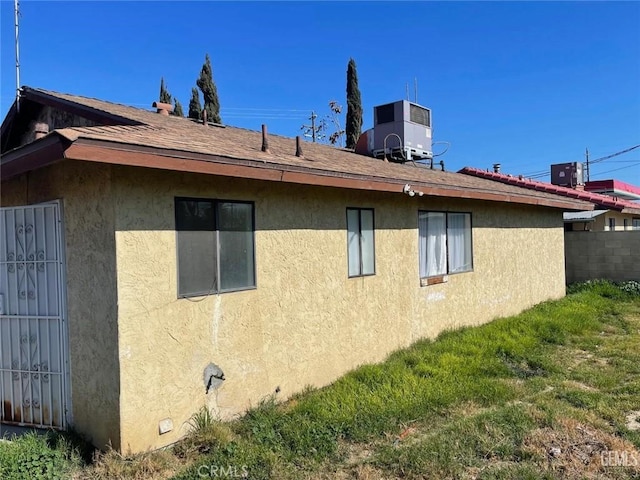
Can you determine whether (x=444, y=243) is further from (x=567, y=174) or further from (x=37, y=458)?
(x=567, y=174)

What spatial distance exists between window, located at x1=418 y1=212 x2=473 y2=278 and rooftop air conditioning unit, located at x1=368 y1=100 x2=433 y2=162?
112 inches

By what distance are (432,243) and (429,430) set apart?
416 centimetres

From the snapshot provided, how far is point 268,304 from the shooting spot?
5586mm

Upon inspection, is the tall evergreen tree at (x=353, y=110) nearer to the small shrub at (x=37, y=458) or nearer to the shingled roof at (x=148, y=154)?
the shingled roof at (x=148, y=154)

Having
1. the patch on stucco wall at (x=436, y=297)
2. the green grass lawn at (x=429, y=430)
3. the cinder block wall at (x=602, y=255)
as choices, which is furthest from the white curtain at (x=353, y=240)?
the cinder block wall at (x=602, y=255)

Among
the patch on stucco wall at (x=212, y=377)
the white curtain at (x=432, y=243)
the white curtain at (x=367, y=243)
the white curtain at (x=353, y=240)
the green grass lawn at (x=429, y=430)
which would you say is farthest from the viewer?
the white curtain at (x=432, y=243)

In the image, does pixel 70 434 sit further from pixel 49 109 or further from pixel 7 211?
pixel 49 109

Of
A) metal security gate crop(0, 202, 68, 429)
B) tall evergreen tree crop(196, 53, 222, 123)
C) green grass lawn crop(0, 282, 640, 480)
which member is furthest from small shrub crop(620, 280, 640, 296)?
tall evergreen tree crop(196, 53, 222, 123)

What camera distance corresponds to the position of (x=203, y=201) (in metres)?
4.95

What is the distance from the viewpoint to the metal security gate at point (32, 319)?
189 inches

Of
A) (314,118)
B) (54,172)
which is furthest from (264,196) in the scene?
(314,118)

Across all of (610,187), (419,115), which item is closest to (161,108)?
(419,115)

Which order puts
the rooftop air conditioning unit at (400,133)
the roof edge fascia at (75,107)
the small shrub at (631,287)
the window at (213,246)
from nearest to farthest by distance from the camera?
the window at (213,246) < the roof edge fascia at (75,107) < the rooftop air conditioning unit at (400,133) < the small shrub at (631,287)

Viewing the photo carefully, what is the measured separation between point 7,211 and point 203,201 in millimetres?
2185
